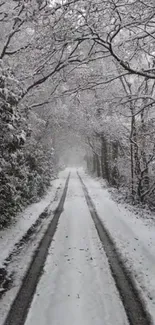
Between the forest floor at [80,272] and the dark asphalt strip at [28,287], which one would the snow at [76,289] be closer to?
the forest floor at [80,272]

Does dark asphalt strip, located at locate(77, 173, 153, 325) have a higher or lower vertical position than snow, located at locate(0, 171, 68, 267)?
higher

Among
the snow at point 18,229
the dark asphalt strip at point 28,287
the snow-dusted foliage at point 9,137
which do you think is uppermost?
the snow-dusted foliage at point 9,137

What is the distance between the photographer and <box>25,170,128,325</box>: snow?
16.1ft

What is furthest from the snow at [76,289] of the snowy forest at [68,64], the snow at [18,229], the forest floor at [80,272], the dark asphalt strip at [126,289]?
the snowy forest at [68,64]

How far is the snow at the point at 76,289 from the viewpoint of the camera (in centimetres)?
491

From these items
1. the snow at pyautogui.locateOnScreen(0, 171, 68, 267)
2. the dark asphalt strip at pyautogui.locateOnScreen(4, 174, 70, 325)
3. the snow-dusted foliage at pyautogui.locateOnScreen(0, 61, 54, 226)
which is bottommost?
the snow at pyautogui.locateOnScreen(0, 171, 68, 267)

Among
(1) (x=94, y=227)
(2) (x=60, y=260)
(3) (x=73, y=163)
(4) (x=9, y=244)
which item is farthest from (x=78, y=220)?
(3) (x=73, y=163)

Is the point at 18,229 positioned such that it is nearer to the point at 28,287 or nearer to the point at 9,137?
the point at 9,137

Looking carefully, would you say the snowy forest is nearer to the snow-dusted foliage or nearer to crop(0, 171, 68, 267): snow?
the snow-dusted foliage

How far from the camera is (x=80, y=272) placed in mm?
6840

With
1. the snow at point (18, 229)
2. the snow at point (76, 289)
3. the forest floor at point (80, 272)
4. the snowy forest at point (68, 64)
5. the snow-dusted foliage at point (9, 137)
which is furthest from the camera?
the snow-dusted foliage at point (9, 137)

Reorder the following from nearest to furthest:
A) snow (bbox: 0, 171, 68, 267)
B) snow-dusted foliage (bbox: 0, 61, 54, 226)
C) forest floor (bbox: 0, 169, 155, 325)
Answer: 1. forest floor (bbox: 0, 169, 155, 325)
2. snow (bbox: 0, 171, 68, 267)
3. snow-dusted foliage (bbox: 0, 61, 54, 226)

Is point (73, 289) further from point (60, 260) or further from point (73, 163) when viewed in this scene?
point (73, 163)

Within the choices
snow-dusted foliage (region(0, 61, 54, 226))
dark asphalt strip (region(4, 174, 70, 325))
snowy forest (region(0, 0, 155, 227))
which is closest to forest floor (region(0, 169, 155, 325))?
dark asphalt strip (region(4, 174, 70, 325))
